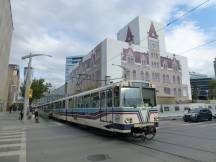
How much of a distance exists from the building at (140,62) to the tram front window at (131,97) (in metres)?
41.8

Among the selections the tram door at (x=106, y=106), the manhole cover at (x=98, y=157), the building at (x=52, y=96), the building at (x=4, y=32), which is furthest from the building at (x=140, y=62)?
the manhole cover at (x=98, y=157)

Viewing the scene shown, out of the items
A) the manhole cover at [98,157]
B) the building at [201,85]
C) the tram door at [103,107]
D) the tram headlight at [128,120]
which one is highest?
the building at [201,85]

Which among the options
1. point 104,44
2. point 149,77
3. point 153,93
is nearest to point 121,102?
point 153,93

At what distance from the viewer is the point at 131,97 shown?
39.2 feet

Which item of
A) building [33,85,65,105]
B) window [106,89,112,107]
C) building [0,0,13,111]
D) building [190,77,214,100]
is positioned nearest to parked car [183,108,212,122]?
window [106,89,112,107]

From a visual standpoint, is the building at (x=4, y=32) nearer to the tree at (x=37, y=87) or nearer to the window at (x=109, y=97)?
the tree at (x=37, y=87)

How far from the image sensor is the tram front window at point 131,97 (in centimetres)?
1171

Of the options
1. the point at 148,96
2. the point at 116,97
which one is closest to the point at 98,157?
the point at 116,97

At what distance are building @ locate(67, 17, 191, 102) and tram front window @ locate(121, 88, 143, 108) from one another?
137ft

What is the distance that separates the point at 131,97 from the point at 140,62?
5207cm

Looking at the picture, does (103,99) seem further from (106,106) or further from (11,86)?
(11,86)

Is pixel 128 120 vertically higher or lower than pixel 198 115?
higher

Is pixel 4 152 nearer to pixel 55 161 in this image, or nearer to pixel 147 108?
pixel 55 161

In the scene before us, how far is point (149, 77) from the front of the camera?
64.5 metres
